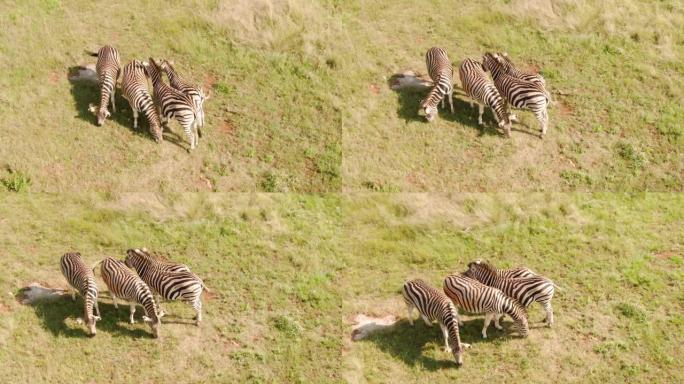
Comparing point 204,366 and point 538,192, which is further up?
point 538,192

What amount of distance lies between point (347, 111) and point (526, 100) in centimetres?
441

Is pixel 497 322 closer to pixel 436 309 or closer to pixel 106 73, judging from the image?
pixel 436 309

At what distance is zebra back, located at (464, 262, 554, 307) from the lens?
21375 millimetres

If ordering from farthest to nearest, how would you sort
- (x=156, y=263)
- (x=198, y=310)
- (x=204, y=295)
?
(x=204, y=295)
(x=156, y=263)
(x=198, y=310)

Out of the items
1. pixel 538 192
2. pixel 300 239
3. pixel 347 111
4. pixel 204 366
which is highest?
pixel 347 111

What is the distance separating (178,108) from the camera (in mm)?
23469

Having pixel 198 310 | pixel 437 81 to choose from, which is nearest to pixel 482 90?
pixel 437 81

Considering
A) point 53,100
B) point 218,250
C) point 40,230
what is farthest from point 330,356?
point 53,100

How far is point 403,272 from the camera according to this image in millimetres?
23078

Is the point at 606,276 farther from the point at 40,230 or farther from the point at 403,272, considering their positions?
the point at 40,230

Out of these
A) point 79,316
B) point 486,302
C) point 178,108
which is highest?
point 178,108

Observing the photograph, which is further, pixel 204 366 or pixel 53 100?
pixel 53 100

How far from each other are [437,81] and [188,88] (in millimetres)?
6073

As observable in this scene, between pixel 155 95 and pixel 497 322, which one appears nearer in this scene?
pixel 497 322
